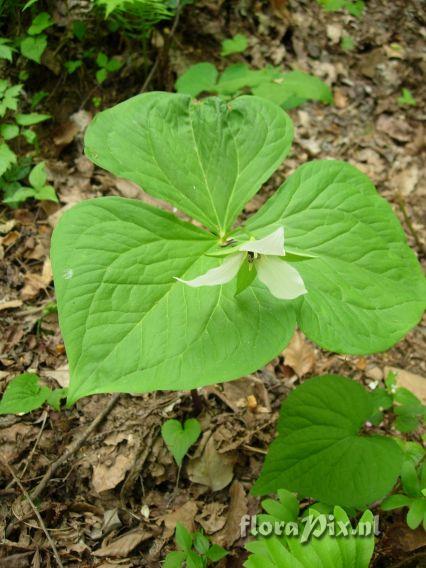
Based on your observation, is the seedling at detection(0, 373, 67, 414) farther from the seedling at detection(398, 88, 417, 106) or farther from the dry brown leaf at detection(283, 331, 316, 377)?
the seedling at detection(398, 88, 417, 106)

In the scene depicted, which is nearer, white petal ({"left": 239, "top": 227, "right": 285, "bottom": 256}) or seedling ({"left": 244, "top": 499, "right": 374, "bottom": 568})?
white petal ({"left": 239, "top": 227, "right": 285, "bottom": 256})

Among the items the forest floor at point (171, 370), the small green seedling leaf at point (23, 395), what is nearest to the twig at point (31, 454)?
the forest floor at point (171, 370)

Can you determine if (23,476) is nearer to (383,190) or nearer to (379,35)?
(383,190)

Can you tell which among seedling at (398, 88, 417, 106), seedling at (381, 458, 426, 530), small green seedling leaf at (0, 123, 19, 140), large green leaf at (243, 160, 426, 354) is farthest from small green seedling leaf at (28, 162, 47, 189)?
seedling at (398, 88, 417, 106)

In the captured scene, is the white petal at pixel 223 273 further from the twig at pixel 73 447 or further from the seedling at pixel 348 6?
the seedling at pixel 348 6

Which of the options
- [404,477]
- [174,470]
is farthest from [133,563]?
[404,477]

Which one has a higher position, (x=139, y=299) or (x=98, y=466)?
(x=139, y=299)

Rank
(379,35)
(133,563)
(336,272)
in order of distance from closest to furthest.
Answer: (336,272)
(133,563)
(379,35)
